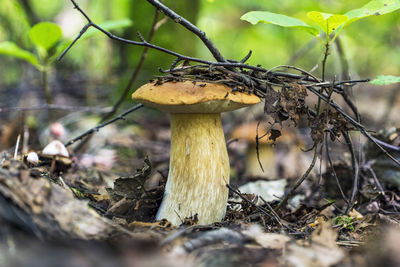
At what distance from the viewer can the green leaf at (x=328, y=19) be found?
1.85m

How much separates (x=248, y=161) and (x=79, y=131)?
2592 mm

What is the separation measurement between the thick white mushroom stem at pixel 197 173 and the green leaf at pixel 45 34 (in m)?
1.82

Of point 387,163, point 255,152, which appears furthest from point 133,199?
point 255,152

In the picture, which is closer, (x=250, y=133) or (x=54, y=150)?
(x=54, y=150)

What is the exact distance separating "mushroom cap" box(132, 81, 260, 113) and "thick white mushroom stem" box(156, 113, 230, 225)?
0.68 feet

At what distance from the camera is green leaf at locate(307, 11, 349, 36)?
6.06 ft

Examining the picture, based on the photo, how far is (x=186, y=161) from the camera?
2209 millimetres

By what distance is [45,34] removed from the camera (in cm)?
319

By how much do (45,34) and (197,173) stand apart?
2.22 m

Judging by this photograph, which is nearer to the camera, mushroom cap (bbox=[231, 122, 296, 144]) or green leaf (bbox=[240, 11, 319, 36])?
green leaf (bbox=[240, 11, 319, 36])

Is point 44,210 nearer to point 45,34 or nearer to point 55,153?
point 55,153

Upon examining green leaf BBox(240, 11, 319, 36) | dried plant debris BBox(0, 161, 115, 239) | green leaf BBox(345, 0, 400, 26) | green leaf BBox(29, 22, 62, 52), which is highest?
green leaf BBox(29, 22, 62, 52)

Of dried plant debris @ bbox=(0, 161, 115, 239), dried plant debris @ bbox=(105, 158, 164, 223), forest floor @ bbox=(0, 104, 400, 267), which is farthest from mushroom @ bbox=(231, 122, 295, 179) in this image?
dried plant debris @ bbox=(0, 161, 115, 239)

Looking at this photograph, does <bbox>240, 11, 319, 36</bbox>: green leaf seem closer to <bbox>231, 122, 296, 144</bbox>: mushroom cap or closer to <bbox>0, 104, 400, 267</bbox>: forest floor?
<bbox>0, 104, 400, 267</bbox>: forest floor
